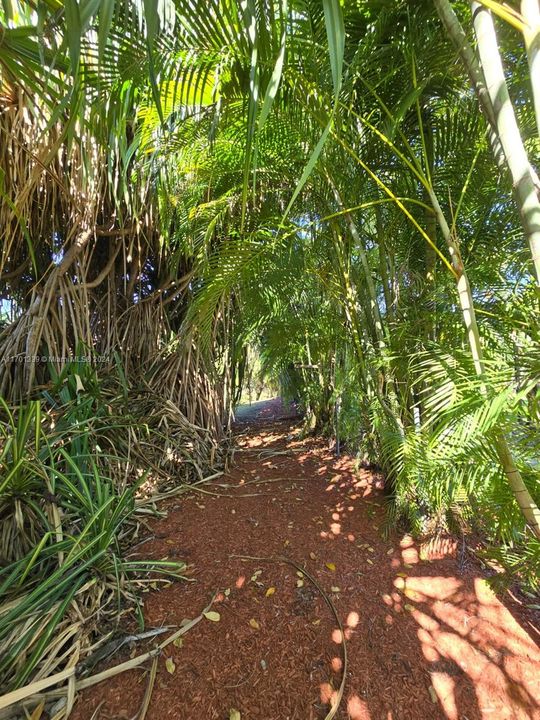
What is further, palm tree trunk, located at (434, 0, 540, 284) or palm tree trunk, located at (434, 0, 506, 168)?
palm tree trunk, located at (434, 0, 506, 168)

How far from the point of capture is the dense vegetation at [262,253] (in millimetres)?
707

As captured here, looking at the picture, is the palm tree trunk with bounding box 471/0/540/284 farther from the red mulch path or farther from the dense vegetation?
the red mulch path

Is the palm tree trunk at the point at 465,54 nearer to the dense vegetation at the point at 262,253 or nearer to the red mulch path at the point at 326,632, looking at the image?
the dense vegetation at the point at 262,253

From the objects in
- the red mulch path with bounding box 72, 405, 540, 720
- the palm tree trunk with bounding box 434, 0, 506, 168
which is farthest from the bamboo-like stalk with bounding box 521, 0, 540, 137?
the red mulch path with bounding box 72, 405, 540, 720

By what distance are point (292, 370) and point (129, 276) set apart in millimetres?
1823

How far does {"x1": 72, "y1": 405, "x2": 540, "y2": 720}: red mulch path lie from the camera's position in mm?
750

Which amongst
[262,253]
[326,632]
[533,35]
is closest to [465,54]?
[533,35]

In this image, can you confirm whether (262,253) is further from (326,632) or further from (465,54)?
(326,632)

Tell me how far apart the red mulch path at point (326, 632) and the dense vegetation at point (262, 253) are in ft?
0.57

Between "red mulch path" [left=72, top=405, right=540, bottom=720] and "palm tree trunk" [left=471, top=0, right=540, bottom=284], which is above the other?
"palm tree trunk" [left=471, top=0, right=540, bottom=284]

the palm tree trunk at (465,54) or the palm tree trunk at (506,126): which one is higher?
the palm tree trunk at (465,54)

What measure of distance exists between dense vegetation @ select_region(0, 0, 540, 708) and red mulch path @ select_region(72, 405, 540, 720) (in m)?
0.17

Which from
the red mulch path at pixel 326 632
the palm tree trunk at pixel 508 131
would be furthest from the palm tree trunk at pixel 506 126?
the red mulch path at pixel 326 632

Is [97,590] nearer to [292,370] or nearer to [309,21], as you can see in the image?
[309,21]
